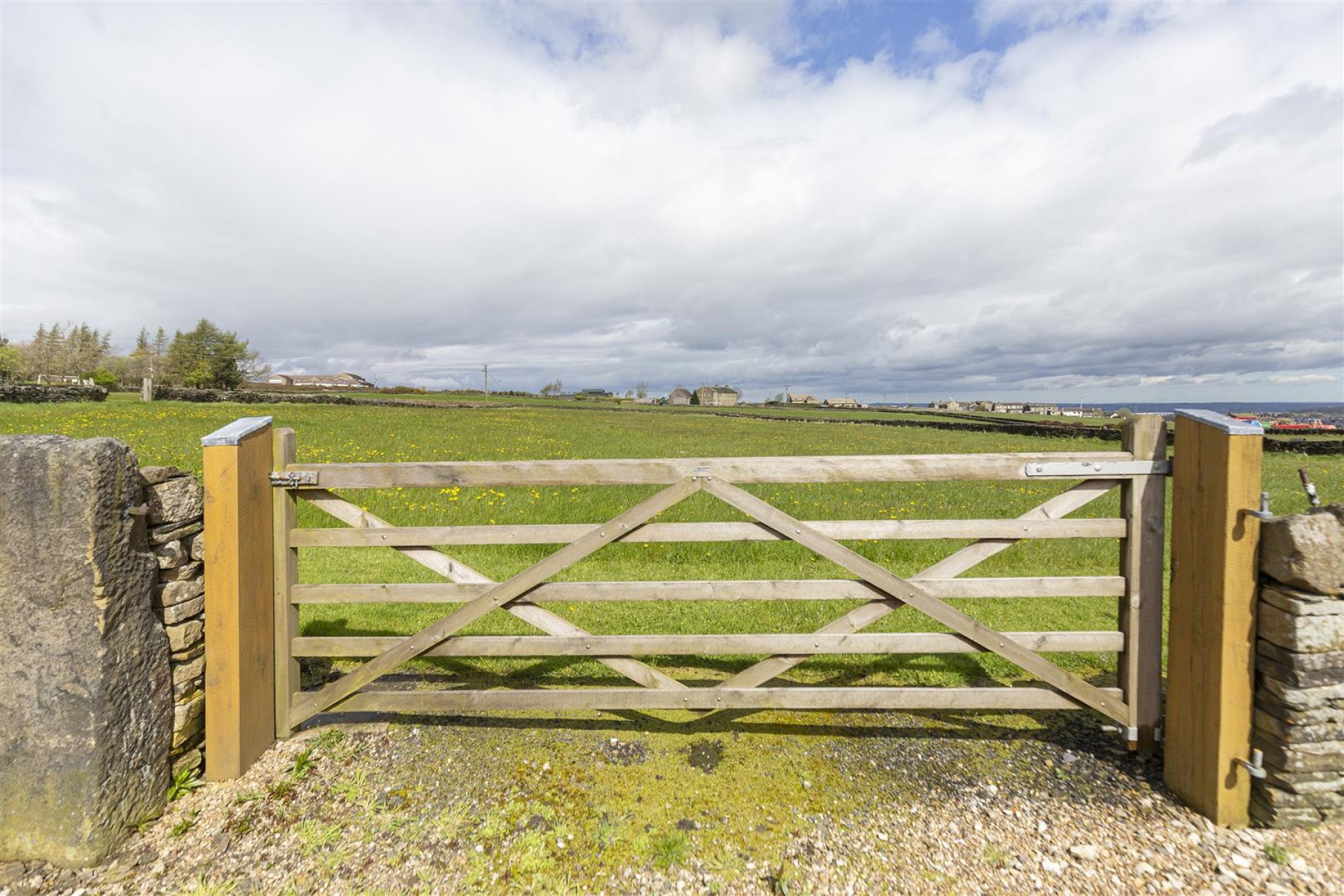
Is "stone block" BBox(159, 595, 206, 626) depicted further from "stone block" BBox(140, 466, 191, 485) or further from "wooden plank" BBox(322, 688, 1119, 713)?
"wooden plank" BBox(322, 688, 1119, 713)

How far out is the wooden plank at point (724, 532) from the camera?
375 cm

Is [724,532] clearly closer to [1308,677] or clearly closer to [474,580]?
[474,580]

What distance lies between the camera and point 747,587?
3.94 m

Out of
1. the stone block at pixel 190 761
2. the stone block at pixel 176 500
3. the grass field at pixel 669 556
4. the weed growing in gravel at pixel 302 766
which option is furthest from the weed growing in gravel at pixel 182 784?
the grass field at pixel 669 556

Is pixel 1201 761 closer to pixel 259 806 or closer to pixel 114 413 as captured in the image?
pixel 259 806

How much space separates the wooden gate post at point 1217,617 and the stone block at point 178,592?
6006 mm

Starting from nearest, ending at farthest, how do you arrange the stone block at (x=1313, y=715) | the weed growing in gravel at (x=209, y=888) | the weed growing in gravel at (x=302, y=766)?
the weed growing in gravel at (x=209, y=888) → the stone block at (x=1313, y=715) → the weed growing in gravel at (x=302, y=766)

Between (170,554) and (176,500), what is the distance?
1.04 ft

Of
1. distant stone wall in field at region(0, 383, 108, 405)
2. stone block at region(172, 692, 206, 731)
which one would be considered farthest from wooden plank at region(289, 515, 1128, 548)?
distant stone wall in field at region(0, 383, 108, 405)

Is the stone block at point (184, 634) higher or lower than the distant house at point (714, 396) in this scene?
lower

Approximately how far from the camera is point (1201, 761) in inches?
132

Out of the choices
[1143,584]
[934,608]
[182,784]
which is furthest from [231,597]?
[1143,584]

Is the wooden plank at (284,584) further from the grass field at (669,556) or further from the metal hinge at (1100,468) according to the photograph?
the metal hinge at (1100,468)

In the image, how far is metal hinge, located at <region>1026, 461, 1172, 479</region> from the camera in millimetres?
3666
